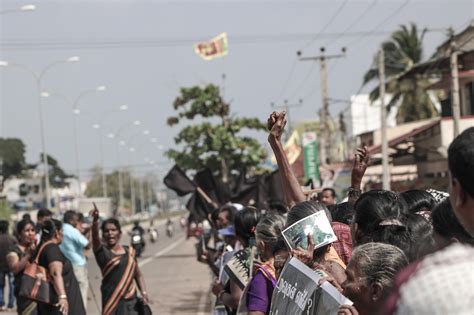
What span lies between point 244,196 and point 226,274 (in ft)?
38.9

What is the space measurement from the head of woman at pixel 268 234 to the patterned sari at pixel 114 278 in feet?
13.5

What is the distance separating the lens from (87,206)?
186 feet

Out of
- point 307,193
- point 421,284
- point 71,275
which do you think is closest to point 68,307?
point 71,275

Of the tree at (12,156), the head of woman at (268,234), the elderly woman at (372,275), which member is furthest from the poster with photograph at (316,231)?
the tree at (12,156)

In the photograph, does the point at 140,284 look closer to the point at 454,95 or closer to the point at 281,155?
the point at 281,155

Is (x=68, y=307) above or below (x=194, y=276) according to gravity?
→ above

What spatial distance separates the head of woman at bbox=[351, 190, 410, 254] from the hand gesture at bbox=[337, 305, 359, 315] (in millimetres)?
462

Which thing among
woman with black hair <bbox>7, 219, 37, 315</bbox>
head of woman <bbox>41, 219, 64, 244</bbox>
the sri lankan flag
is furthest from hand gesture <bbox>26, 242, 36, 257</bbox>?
the sri lankan flag

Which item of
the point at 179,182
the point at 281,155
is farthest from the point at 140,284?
the point at 179,182

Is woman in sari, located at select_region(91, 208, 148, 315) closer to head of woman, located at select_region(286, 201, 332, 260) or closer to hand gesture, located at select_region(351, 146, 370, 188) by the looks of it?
hand gesture, located at select_region(351, 146, 370, 188)

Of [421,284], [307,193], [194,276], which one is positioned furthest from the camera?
[194,276]

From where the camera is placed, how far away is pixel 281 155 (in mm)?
5723

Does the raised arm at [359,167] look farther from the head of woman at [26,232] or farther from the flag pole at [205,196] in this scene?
the flag pole at [205,196]

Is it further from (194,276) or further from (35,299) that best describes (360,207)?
(194,276)
